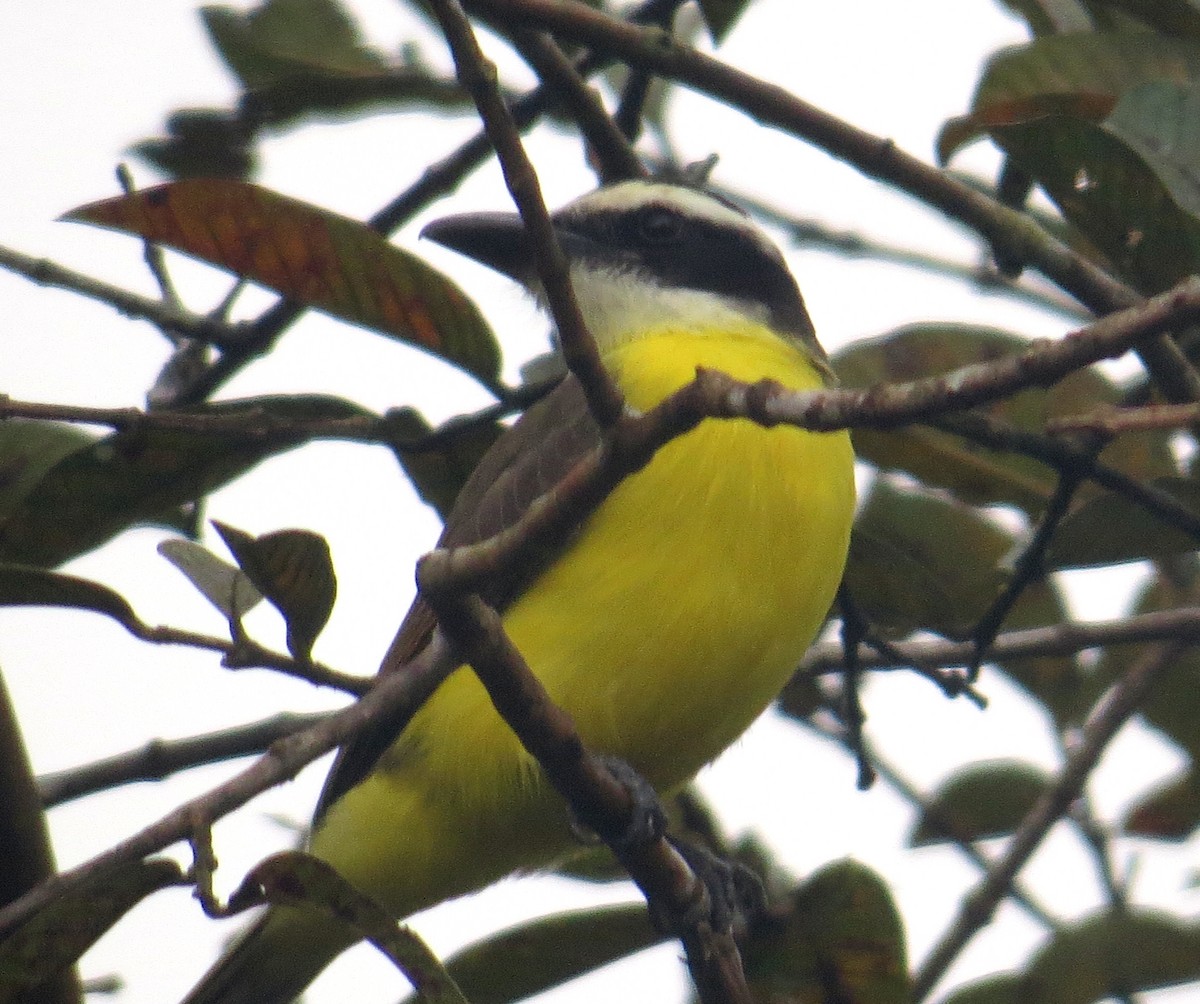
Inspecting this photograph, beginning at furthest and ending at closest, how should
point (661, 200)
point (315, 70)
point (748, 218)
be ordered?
point (748, 218), point (661, 200), point (315, 70)

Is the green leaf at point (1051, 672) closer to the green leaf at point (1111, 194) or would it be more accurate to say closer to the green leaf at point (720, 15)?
the green leaf at point (1111, 194)

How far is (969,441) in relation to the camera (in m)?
3.95

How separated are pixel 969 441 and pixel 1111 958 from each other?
1137 mm

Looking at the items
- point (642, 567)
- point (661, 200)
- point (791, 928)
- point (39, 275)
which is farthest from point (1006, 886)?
point (39, 275)

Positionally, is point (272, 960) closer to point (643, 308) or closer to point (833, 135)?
point (643, 308)

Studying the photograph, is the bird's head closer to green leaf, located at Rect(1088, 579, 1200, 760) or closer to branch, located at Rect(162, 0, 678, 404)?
branch, located at Rect(162, 0, 678, 404)

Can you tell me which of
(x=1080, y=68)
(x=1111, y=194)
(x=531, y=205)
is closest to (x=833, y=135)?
(x=1111, y=194)

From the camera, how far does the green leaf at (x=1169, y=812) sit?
4.38 metres

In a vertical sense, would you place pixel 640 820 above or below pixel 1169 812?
above

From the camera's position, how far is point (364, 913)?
2430 millimetres

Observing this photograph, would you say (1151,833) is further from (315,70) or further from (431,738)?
(315,70)

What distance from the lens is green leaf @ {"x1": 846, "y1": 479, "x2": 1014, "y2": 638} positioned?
364 cm

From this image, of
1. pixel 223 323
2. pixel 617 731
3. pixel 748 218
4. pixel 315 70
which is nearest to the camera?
pixel 617 731

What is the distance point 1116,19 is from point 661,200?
44.4 inches
